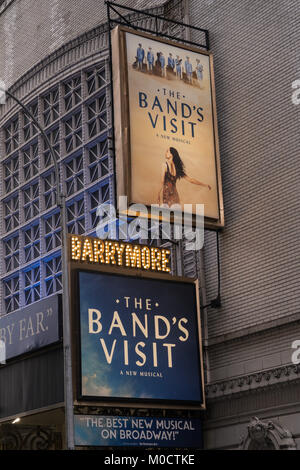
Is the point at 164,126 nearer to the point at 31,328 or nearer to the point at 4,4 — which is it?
the point at 31,328

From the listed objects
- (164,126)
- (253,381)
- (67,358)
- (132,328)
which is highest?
(164,126)

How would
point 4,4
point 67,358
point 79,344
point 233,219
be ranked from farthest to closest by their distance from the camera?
1. point 4,4
2. point 233,219
3. point 79,344
4. point 67,358

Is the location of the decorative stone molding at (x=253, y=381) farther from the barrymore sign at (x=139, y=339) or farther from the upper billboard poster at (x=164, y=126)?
the upper billboard poster at (x=164, y=126)

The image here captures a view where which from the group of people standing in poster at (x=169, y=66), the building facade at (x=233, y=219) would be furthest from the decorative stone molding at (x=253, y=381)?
the group of people standing in poster at (x=169, y=66)

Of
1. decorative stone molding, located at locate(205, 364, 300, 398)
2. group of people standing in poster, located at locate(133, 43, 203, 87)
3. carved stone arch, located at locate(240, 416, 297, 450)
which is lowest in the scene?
carved stone arch, located at locate(240, 416, 297, 450)

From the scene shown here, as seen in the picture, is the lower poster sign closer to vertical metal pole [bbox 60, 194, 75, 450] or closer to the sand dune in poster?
vertical metal pole [bbox 60, 194, 75, 450]

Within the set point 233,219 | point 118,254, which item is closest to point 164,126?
point 233,219

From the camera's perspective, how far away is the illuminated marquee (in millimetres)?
21031

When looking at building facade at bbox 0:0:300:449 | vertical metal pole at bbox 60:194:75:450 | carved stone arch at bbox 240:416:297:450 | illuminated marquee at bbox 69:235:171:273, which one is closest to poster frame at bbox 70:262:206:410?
illuminated marquee at bbox 69:235:171:273

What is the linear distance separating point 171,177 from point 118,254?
7.39 ft

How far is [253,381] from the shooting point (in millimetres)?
20703

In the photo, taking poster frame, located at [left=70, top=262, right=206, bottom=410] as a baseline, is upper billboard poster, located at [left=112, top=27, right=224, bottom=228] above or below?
above

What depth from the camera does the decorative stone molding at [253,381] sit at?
1981 centimetres
